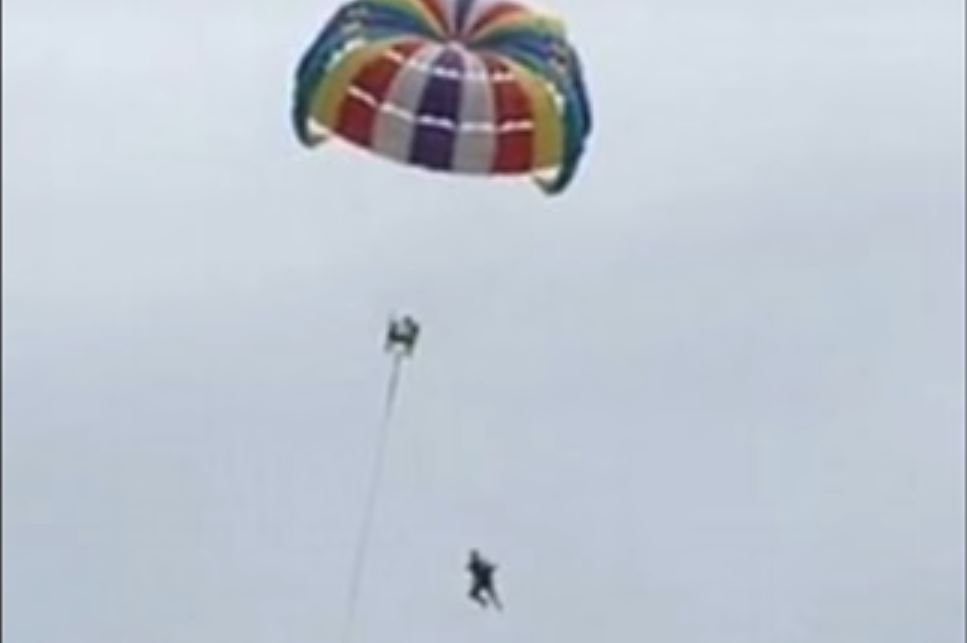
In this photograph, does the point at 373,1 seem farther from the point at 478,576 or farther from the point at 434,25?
the point at 478,576

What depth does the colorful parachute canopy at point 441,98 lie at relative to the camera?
84062mm

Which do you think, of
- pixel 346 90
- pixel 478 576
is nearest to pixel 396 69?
pixel 346 90

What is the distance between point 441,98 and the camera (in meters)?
84.1

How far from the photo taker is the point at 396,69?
8419 cm

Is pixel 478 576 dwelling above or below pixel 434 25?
below

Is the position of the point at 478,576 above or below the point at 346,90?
below

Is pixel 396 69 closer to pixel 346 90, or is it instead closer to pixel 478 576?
pixel 346 90

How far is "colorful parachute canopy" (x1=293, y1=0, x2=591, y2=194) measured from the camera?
3310 inches

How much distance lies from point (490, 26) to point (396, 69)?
1.48m

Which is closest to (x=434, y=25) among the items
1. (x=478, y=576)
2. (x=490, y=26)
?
(x=490, y=26)

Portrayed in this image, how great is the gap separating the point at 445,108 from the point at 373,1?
1.92 metres

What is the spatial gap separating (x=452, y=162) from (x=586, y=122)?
174 centimetres

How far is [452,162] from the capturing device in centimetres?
8406

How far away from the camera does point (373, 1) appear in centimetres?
8525
